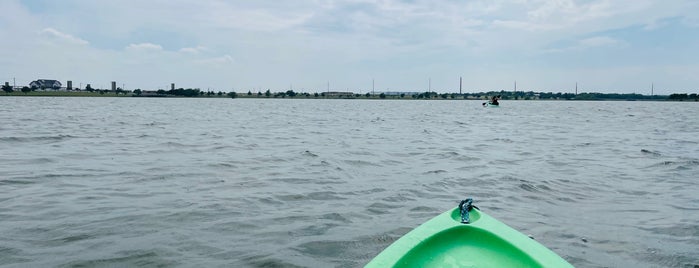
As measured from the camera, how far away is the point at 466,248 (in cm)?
459

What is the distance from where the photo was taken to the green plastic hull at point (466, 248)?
419 cm

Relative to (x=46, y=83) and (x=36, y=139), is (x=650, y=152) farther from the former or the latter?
(x=46, y=83)

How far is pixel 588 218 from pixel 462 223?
13.4ft

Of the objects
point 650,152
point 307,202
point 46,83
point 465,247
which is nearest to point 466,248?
point 465,247

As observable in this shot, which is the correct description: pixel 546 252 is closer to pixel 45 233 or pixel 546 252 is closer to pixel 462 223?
pixel 462 223

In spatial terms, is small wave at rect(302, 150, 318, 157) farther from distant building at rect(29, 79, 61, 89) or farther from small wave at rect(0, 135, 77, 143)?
distant building at rect(29, 79, 61, 89)

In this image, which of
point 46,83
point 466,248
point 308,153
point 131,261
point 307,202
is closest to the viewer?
point 466,248

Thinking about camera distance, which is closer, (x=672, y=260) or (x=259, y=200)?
(x=672, y=260)

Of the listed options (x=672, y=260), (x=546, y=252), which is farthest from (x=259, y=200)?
(x=672, y=260)

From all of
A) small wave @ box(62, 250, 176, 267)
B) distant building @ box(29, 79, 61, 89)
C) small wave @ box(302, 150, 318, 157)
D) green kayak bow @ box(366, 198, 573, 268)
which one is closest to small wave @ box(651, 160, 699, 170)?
small wave @ box(302, 150, 318, 157)

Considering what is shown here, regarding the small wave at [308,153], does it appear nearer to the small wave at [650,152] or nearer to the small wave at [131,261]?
the small wave at [131,261]

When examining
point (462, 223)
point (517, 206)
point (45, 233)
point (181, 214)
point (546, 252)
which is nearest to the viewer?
point (546, 252)

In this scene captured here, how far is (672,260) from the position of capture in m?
5.90

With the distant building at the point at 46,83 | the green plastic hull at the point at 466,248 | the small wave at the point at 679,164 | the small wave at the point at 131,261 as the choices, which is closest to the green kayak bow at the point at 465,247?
the green plastic hull at the point at 466,248
